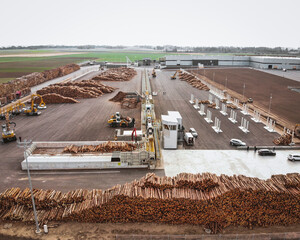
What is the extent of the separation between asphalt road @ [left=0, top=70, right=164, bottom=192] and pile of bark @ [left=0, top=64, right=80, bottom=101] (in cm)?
1737

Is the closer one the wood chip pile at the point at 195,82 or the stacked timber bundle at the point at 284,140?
the stacked timber bundle at the point at 284,140

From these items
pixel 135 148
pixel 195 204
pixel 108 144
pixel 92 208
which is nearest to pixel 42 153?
pixel 108 144

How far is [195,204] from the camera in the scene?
52.5ft

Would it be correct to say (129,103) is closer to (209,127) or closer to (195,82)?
Result: (209,127)

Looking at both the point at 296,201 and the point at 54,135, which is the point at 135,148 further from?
the point at 296,201

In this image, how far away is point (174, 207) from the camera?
16.0m

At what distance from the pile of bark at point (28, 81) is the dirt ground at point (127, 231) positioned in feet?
138

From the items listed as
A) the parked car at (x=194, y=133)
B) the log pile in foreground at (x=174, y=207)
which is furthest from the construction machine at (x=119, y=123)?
the log pile in foreground at (x=174, y=207)

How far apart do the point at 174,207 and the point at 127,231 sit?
3382 mm

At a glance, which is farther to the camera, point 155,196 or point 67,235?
point 155,196

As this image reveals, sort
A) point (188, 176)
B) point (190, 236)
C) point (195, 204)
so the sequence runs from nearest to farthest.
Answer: point (190, 236)
point (195, 204)
point (188, 176)

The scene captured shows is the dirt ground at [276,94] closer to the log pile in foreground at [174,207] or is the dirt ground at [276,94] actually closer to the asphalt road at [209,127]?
the asphalt road at [209,127]

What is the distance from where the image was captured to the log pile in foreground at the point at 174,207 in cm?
1592

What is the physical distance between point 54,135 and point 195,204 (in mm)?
21187
